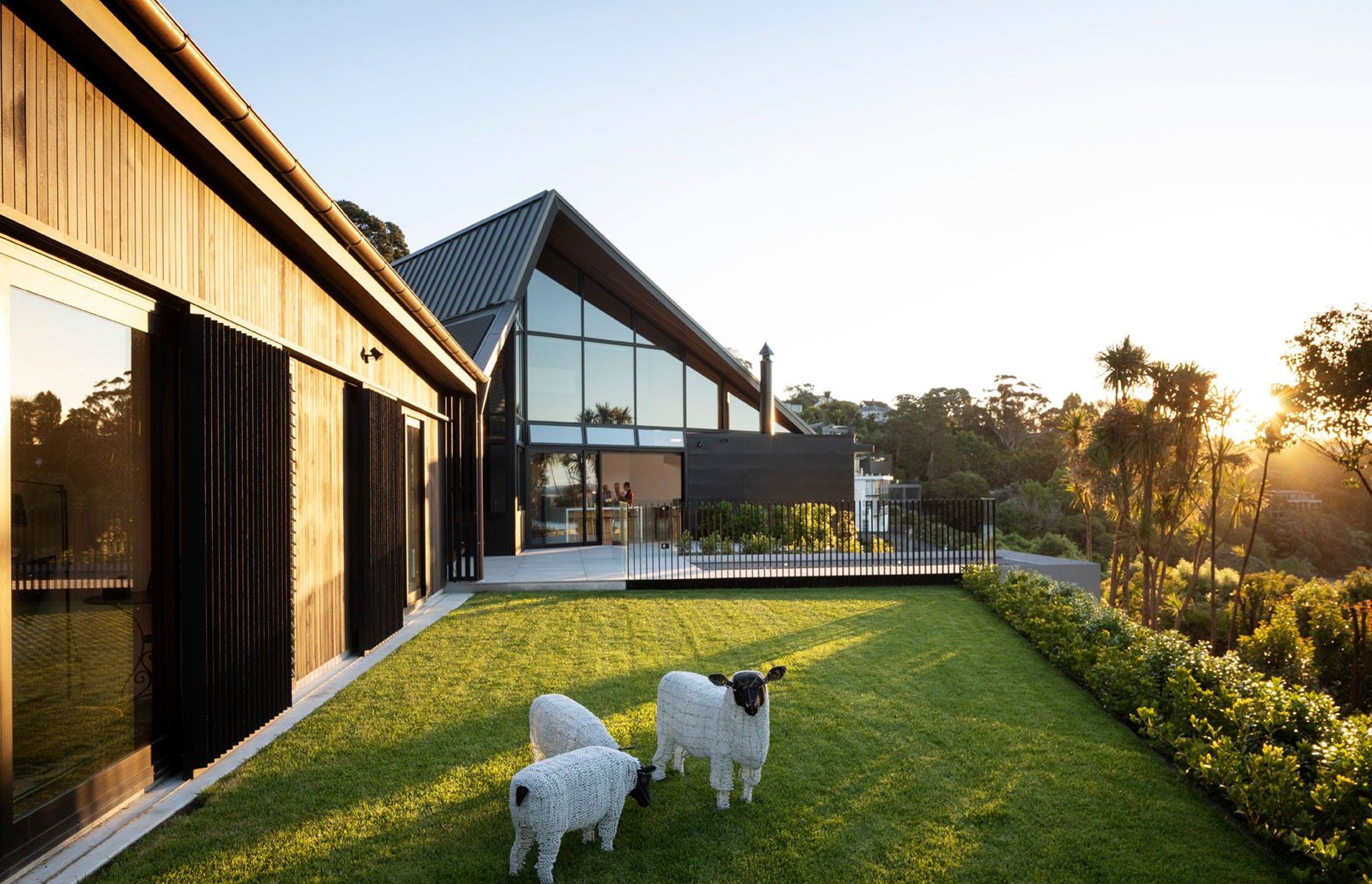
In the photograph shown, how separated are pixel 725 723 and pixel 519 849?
48.7 inches

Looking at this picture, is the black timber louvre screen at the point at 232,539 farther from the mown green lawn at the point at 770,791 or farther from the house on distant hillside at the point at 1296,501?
the house on distant hillside at the point at 1296,501

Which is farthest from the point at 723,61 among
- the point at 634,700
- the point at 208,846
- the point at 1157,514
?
the point at 1157,514

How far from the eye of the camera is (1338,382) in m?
18.6

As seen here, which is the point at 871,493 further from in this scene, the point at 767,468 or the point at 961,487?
the point at 961,487

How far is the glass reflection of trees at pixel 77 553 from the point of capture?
3.24 m

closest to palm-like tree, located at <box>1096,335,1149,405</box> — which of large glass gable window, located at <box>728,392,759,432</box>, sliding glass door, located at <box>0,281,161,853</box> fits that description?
large glass gable window, located at <box>728,392,759,432</box>

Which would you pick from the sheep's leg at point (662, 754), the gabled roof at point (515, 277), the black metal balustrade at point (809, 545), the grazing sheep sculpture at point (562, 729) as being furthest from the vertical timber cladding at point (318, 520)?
the gabled roof at point (515, 277)

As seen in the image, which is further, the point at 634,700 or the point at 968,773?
the point at 634,700

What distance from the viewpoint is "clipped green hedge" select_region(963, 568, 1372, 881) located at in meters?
3.69

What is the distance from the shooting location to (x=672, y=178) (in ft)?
48.5

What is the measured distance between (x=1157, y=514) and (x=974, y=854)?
49.1 ft

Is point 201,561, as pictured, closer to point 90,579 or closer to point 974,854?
point 90,579

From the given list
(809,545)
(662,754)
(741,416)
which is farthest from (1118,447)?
(662,754)

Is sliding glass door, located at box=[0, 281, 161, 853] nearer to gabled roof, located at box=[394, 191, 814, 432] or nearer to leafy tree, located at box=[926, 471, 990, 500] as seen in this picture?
gabled roof, located at box=[394, 191, 814, 432]
